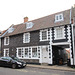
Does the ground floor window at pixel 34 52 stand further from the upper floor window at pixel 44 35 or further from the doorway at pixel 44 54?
the upper floor window at pixel 44 35

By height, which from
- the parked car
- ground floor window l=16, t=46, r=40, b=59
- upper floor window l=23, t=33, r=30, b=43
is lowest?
the parked car

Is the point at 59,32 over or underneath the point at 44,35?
over

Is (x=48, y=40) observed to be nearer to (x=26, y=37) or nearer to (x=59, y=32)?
(x=59, y=32)

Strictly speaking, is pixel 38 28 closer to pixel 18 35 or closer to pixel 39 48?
pixel 39 48

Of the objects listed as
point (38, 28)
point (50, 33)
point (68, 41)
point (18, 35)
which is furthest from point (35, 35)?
point (68, 41)

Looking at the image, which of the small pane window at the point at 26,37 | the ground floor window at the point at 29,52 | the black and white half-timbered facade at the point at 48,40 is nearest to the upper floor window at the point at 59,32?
the black and white half-timbered facade at the point at 48,40

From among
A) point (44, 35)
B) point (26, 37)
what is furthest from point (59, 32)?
point (26, 37)

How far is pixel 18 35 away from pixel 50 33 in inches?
272

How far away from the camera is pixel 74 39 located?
1361 cm

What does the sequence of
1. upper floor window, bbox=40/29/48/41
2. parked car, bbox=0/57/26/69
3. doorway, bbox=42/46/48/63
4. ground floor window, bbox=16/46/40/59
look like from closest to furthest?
parked car, bbox=0/57/26/69, doorway, bbox=42/46/48/63, upper floor window, bbox=40/29/48/41, ground floor window, bbox=16/46/40/59

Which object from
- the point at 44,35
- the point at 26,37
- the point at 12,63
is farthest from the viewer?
the point at 26,37

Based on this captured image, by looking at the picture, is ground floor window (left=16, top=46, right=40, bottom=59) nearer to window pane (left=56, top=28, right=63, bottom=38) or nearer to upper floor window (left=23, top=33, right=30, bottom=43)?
upper floor window (left=23, top=33, right=30, bottom=43)

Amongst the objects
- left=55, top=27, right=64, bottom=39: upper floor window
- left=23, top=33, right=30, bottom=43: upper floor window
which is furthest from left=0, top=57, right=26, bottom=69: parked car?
left=55, top=27, right=64, bottom=39: upper floor window

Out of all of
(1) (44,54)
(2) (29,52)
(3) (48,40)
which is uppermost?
(3) (48,40)
